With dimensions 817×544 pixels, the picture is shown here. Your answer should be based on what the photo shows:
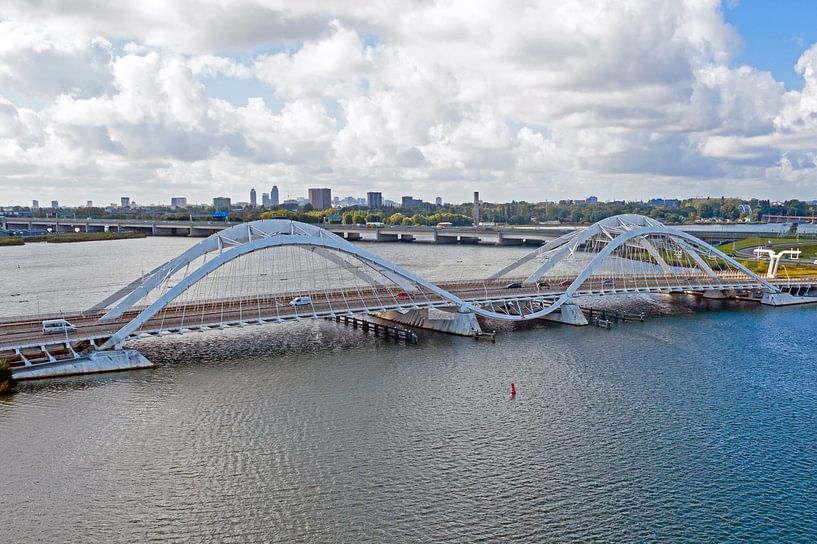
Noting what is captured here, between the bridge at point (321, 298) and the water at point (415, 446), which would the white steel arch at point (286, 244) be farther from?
the water at point (415, 446)

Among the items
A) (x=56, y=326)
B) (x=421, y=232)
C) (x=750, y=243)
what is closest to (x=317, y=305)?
(x=56, y=326)

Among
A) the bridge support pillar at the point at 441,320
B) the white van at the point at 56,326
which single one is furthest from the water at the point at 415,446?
the white van at the point at 56,326

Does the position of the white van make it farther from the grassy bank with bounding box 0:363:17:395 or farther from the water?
the grassy bank with bounding box 0:363:17:395

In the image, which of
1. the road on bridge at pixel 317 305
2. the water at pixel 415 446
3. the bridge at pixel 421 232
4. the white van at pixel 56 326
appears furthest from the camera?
the bridge at pixel 421 232

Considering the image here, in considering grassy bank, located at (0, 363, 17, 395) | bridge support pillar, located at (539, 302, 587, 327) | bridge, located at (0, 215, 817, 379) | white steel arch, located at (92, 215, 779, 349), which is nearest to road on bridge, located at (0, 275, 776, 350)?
bridge, located at (0, 215, 817, 379)

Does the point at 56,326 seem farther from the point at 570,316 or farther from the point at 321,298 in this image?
the point at 570,316
